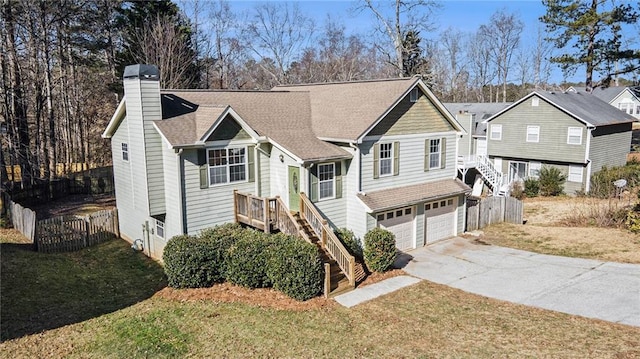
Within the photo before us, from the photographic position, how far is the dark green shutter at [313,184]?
17844 millimetres

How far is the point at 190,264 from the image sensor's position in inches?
598

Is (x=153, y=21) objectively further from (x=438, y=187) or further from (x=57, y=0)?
(x=438, y=187)

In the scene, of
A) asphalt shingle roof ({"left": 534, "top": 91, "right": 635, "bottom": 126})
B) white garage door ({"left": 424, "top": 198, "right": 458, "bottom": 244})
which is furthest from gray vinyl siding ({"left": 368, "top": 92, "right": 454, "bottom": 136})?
asphalt shingle roof ({"left": 534, "top": 91, "right": 635, "bottom": 126})

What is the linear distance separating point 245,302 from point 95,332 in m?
4.19

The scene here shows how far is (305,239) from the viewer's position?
16016 millimetres

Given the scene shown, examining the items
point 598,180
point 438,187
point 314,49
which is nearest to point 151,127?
point 438,187

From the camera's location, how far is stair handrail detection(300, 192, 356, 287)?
1553cm

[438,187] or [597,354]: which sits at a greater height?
[438,187]

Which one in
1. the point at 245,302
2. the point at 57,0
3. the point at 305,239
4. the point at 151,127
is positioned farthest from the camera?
the point at 57,0

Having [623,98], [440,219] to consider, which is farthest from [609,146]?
[623,98]

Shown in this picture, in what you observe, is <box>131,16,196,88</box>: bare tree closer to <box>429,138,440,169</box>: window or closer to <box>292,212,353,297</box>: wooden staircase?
<box>429,138,440,169</box>: window

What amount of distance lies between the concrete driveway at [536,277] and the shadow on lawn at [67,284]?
1007 cm

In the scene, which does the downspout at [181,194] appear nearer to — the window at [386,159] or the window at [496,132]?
the window at [386,159]

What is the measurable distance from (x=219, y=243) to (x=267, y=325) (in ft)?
13.1
